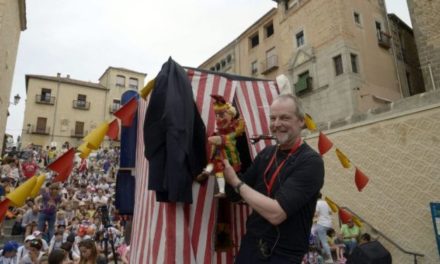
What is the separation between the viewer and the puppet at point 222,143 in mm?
2607

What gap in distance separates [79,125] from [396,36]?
34.8 meters

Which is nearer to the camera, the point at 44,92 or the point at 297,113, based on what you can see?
the point at 297,113

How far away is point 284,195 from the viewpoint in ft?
5.87

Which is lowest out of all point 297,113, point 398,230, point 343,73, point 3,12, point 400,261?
point 400,261

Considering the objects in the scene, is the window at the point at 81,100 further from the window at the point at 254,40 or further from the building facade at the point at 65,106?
the window at the point at 254,40

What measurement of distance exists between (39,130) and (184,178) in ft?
129

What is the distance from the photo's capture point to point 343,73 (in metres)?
18.9

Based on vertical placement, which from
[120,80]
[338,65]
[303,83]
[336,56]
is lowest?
[303,83]

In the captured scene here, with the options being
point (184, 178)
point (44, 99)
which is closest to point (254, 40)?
point (44, 99)

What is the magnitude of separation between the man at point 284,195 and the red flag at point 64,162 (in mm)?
1945

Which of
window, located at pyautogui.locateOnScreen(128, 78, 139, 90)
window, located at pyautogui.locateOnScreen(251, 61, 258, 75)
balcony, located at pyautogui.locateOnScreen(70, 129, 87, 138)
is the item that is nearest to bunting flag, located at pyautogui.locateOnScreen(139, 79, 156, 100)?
window, located at pyautogui.locateOnScreen(251, 61, 258, 75)

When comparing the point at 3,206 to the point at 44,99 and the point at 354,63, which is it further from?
the point at 44,99

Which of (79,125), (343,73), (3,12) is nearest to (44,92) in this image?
(79,125)

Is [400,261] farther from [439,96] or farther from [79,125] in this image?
[79,125]
